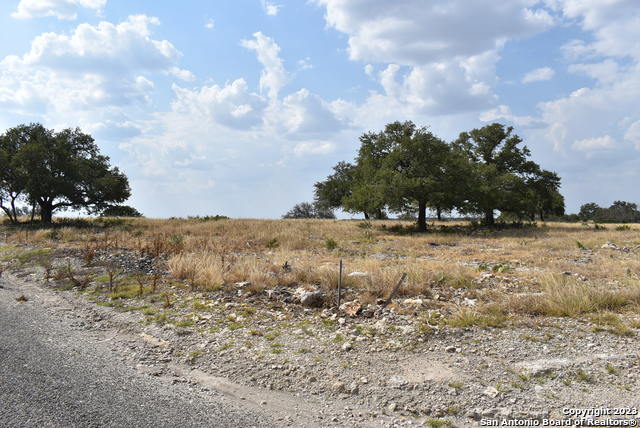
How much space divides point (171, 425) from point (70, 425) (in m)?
1.01

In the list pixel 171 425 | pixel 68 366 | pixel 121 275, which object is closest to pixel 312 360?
pixel 171 425

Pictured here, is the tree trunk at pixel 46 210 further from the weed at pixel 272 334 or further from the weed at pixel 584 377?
the weed at pixel 584 377

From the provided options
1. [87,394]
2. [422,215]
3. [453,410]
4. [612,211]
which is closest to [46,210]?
[422,215]

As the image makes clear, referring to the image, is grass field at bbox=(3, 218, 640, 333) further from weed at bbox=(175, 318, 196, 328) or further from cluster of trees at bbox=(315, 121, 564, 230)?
cluster of trees at bbox=(315, 121, 564, 230)

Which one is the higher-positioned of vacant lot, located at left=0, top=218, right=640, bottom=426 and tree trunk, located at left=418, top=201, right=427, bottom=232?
tree trunk, located at left=418, top=201, right=427, bottom=232

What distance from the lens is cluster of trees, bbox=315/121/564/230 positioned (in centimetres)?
2867

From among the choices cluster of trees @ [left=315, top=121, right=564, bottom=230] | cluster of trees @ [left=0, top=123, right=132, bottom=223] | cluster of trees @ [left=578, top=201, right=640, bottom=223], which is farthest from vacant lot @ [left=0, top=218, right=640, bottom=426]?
cluster of trees @ [left=578, top=201, right=640, bottom=223]

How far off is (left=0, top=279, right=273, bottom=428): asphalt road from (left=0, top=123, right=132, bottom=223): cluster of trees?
1163 inches

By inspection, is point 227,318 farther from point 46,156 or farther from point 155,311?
point 46,156

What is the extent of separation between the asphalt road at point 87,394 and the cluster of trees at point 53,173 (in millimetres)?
29540

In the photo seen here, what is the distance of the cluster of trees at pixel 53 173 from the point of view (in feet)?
99.6

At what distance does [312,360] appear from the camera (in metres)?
5.68

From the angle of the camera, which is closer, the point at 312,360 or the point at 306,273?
the point at 312,360

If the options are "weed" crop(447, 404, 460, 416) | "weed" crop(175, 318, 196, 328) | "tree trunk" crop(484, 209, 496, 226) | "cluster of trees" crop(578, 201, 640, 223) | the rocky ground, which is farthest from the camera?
"cluster of trees" crop(578, 201, 640, 223)
